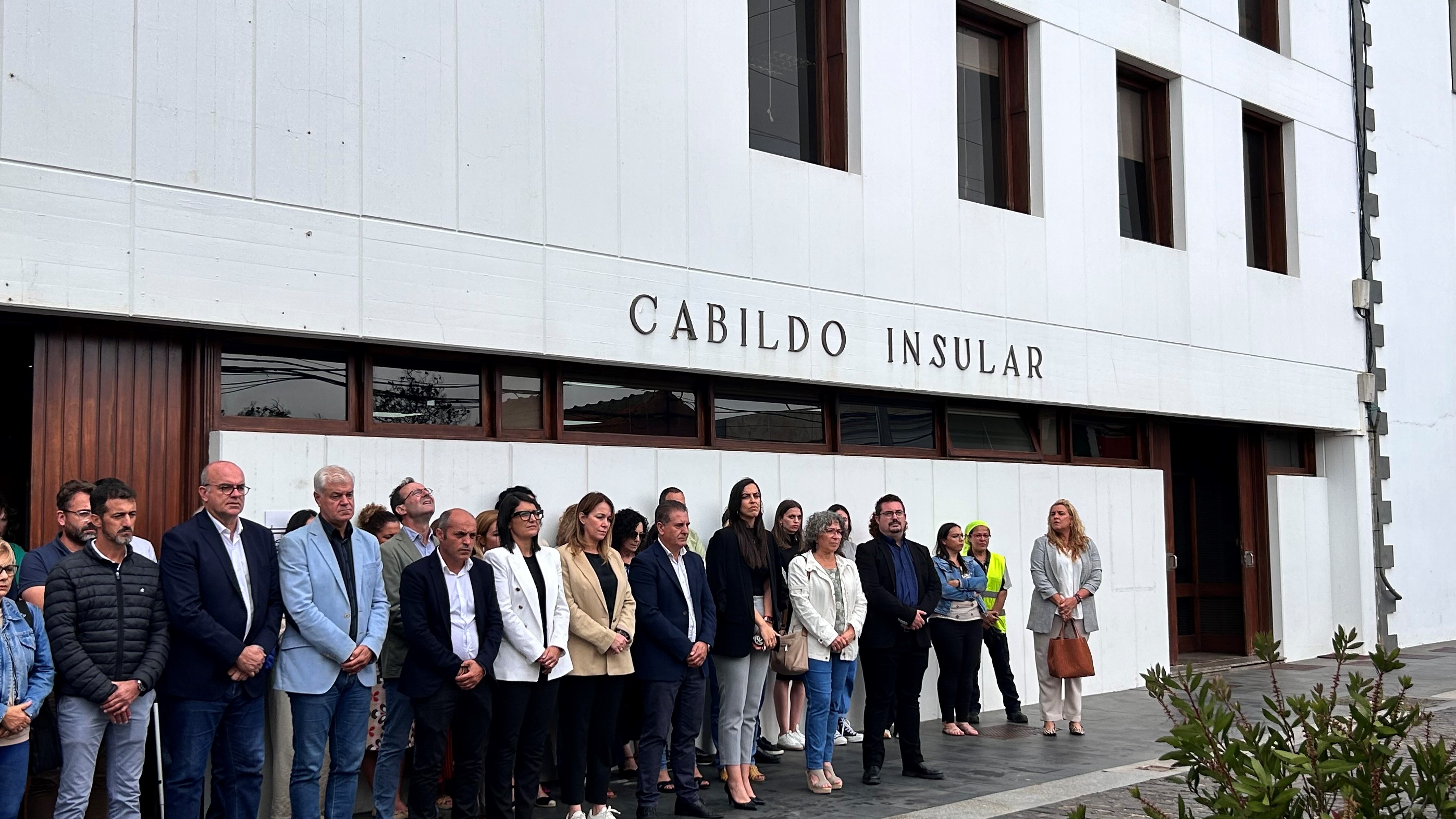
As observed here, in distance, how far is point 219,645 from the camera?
21.0ft

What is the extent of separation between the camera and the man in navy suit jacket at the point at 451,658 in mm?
6980

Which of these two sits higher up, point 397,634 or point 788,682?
point 397,634

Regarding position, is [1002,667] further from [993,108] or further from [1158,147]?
[1158,147]

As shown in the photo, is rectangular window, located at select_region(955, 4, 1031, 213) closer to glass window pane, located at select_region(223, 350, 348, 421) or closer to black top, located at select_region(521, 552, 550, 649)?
glass window pane, located at select_region(223, 350, 348, 421)

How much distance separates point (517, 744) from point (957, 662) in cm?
453

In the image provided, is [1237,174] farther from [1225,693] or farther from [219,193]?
[1225,693]

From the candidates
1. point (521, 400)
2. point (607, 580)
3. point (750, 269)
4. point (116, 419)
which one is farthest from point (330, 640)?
point (750, 269)

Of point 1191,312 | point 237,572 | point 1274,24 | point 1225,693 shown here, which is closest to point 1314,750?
point 1225,693

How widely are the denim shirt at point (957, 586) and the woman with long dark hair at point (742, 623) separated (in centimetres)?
201

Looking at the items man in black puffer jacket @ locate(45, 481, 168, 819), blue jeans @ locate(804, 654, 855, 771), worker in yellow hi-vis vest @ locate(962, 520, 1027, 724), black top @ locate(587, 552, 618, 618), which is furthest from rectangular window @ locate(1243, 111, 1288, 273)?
man in black puffer jacket @ locate(45, 481, 168, 819)

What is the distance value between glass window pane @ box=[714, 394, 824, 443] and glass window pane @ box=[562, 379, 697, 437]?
295 millimetres

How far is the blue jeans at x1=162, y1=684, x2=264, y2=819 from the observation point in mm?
6465

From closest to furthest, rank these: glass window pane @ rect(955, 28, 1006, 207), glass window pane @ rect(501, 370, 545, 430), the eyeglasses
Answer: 1. the eyeglasses
2. glass window pane @ rect(501, 370, 545, 430)
3. glass window pane @ rect(955, 28, 1006, 207)

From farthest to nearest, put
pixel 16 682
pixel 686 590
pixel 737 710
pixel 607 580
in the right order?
pixel 737 710 < pixel 686 590 < pixel 607 580 < pixel 16 682
